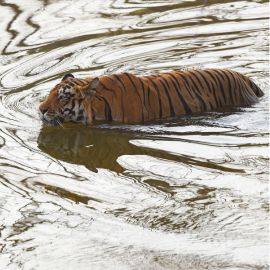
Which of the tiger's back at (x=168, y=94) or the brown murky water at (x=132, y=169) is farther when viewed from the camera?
the tiger's back at (x=168, y=94)

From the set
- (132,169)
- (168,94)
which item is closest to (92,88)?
(168,94)

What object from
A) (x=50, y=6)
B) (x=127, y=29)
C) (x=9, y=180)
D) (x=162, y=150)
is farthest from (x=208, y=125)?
(x=50, y=6)

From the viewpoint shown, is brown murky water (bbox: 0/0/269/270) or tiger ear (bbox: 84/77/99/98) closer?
brown murky water (bbox: 0/0/269/270)

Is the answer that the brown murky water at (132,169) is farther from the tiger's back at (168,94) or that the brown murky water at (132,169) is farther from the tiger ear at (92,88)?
the tiger ear at (92,88)

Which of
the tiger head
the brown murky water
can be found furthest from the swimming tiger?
the brown murky water

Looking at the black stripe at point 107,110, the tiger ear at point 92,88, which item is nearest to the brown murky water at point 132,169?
the black stripe at point 107,110

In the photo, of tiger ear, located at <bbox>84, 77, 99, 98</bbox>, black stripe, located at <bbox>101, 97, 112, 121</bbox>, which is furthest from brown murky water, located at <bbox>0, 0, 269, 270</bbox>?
tiger ear, located at <bbox>84, 77, 99, 98</bbox>

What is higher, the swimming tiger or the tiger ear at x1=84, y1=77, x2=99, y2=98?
the tiger ear at x1=84, y1=77, x2=99, y2=98

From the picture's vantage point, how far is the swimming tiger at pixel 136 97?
6.34 meters

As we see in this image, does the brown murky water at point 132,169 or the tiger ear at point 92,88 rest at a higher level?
the tiger ear at point 92,88

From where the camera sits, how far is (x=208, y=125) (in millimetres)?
6281

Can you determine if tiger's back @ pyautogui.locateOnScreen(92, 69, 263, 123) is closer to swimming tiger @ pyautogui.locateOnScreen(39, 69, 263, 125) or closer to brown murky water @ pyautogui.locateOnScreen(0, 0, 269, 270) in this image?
swimming tiger @ pyautogui.locateOnScreen(39, 69, 263, 125)

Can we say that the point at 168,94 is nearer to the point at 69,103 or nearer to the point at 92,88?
the point at 92,88

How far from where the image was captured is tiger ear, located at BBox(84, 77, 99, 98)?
631 cm
